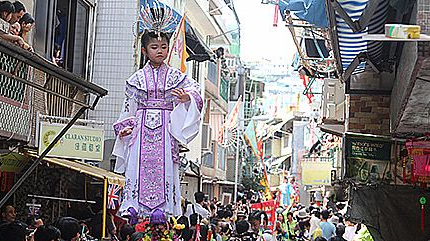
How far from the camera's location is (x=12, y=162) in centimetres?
1256

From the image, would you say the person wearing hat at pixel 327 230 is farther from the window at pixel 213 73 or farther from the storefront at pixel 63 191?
the window at pixel 213 73

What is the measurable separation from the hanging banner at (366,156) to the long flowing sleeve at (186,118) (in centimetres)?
423

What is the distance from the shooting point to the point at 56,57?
52.5 feet

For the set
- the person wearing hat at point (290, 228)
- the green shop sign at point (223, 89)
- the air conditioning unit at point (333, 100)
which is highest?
the green shop sign at point (223, 89)

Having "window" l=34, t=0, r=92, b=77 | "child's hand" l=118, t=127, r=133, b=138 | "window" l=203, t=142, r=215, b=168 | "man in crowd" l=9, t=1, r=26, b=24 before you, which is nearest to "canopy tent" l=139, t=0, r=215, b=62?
"window" l=34, t=0, r=92, b=77

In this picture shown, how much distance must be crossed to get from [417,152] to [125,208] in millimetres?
3830

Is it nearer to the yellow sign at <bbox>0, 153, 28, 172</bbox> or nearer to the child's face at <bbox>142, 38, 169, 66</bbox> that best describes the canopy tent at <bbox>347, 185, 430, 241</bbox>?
the child's face at <bbox>142, 38, 169, 66</bbox>

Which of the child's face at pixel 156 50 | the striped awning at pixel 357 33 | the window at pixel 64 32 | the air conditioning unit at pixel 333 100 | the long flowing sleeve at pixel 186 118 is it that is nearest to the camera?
the striped awning at pixel 357 33

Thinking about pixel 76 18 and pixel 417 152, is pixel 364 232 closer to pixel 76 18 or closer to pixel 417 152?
pixel 417 152

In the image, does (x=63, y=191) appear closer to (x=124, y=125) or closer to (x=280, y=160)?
(x=124, y=125)

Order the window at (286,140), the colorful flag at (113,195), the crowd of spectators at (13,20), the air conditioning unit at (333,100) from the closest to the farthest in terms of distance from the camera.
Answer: the crowd of spectators at (13,20) → the colorful flag at (113,195) → the air conditioning unit at (333,100) → the window at (286,140)

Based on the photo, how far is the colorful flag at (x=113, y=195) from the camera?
13888 mm

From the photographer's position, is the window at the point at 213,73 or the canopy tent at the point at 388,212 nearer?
the canopy tent at the point at 388,212

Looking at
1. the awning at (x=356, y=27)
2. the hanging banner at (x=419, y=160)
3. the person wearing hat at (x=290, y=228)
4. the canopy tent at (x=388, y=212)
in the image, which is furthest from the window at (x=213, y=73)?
the hanging banner at (x=419, y=160)
